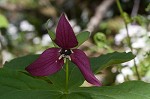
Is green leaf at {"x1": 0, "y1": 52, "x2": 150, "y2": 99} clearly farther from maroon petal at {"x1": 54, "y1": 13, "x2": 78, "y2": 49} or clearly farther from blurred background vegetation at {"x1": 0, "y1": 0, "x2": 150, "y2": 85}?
blurred background vegetation at {"x1": 0, "y1": 0, "x2": 150, "y2": 85}

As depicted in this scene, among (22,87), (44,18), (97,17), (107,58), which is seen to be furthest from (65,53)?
(44,18)

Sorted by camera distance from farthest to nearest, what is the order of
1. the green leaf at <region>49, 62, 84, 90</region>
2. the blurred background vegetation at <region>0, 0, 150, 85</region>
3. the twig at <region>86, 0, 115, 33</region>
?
the blurred background vegetation at <region>0, 0, 150, 85</region> < the twig at <region>86, 0, 115, 33</region> < the green leaf at <region>49, 62, 84, 90</region>

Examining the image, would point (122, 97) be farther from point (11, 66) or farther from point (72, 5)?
point (72, 5)

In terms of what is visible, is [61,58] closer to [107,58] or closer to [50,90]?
[50,90]

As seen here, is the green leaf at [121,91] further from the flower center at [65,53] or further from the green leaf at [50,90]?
the flower center at [65,53]

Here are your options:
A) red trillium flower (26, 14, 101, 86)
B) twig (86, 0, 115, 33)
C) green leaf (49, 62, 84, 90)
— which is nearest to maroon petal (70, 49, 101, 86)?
red trillium flower (26, 14, 101, 86)

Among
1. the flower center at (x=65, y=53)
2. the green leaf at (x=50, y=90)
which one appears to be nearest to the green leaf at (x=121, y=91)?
the green leaf at (x=50, y=90)
